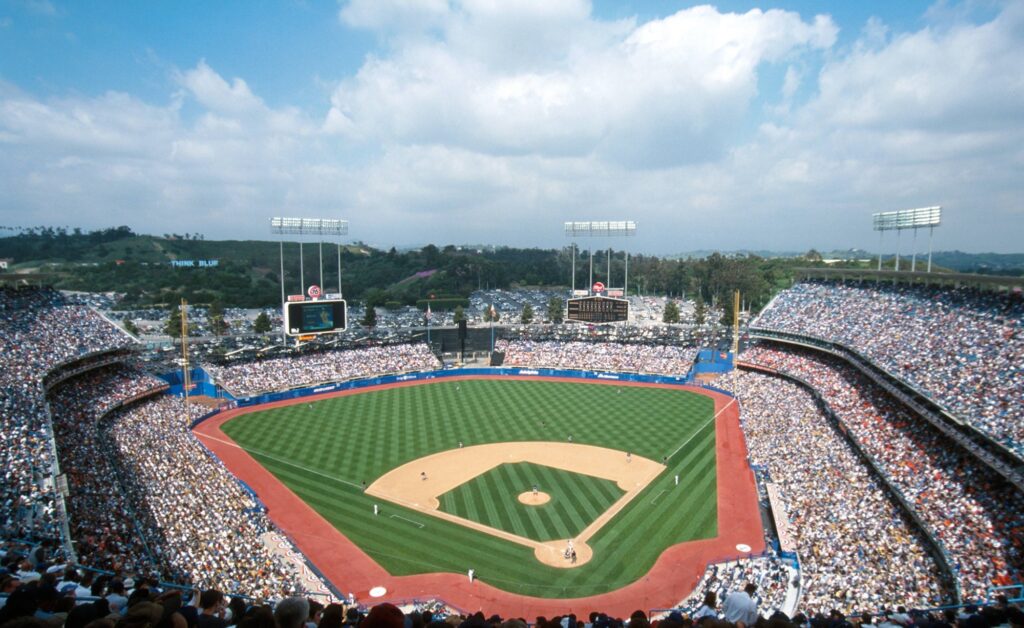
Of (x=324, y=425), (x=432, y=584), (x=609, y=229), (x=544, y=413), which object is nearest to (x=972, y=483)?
(x=432, y=584)

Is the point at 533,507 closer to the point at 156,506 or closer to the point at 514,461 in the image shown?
the point at 514,461

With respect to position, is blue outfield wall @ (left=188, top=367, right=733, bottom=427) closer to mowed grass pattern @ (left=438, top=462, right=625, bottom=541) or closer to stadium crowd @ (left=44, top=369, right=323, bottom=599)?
stadium crowd @ (left=44, top=369, right=323, bottom=599)

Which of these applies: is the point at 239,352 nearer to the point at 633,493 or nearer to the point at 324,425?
the point at 324,425

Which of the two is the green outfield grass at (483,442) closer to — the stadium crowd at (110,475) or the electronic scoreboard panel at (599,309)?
the stadium crowd at (110,475)

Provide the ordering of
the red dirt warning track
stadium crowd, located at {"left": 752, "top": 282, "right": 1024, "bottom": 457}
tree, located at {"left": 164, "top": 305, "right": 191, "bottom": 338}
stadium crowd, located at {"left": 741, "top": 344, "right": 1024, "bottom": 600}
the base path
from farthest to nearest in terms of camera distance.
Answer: tree, located at {"left": 164, "top": 305, "right": 191, "bottom": 338}
the base path
stadium crowd, located at {"left": 752, "top": 282, "right": 1024, "bottom": 457}
the red dirt warning track
stadium crowd, located at {"left": 741, "top": 344, "right": 1024, "bottom": 600}

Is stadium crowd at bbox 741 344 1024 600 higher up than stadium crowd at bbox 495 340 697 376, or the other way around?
stadium crowd at bbox 741 344 1024 600

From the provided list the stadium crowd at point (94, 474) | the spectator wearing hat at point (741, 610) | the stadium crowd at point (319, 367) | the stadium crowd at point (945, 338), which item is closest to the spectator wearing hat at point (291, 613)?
the spectator wearing hat at point (741, 610)

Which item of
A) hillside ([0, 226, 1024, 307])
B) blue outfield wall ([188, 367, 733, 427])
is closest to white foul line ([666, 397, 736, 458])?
blue outfield wall ([188, 367, 733, 427])

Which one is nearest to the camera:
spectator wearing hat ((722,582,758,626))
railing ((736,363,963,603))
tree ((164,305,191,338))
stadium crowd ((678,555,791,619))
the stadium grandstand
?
spectator wearing hat ((722,582,758,626))
